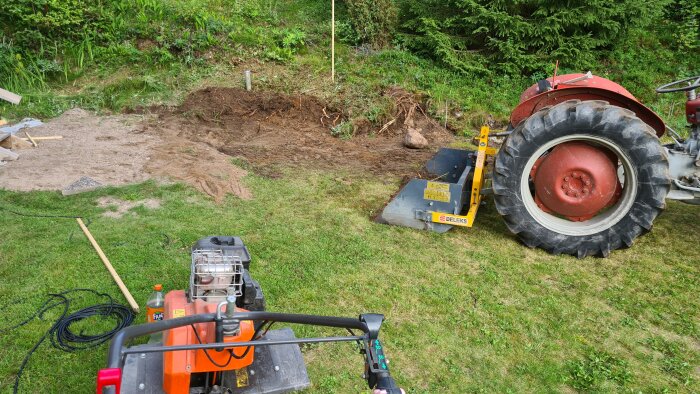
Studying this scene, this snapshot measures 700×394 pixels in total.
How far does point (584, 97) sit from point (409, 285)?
229cm

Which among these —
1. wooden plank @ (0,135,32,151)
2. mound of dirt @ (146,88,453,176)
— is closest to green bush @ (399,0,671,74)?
mound of dirt @ (146,88,453,176)

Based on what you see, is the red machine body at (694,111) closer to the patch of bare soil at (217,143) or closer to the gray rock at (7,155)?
the patch of bare soil at (217,143)

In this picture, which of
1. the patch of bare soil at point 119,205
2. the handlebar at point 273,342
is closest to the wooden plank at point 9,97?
the patch of bare soil at point 119,205

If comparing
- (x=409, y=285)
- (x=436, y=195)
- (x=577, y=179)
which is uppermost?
(x=577, y=179)

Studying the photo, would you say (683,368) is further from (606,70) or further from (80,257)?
(606,70)

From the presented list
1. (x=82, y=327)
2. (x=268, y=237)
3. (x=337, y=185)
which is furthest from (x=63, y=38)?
(x=82, y=327)

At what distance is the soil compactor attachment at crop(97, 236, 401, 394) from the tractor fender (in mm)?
3043

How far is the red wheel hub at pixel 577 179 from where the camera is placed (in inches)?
182

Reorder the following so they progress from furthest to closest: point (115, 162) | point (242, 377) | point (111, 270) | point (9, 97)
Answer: point (9, 97) → point (115, 162) → point (111, 270) → point (242, 377)

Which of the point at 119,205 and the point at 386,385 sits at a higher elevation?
the point at 386,385

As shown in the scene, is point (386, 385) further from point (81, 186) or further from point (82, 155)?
point (82, 155)

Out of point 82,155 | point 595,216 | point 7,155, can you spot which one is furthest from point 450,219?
point 7,155

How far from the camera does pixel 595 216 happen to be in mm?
4887

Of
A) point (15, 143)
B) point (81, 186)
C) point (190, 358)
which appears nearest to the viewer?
point (190, 358)
